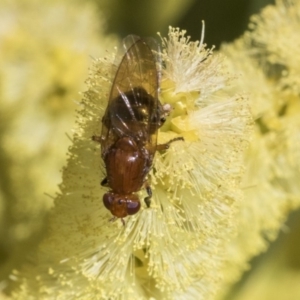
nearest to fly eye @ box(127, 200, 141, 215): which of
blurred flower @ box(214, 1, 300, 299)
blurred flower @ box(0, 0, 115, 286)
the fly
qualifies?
the fly

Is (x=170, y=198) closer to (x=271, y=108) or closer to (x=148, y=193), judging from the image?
(x=148, y=193)

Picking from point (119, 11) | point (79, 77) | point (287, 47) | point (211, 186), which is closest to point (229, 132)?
point (211, 186)

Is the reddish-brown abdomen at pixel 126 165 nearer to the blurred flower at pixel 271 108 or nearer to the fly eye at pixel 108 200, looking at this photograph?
the fly eye at pixel 108 200

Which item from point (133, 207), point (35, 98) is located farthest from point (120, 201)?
point (35, 98)

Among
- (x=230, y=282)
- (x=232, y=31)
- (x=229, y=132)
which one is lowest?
(x=230, y=282)

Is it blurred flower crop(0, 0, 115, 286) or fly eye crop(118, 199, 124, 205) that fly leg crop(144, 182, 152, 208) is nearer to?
fly eye crop(118, 199, 124, 205)

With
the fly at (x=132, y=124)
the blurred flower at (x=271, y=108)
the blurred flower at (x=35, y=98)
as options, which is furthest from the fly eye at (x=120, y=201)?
the blurred flower at (x=35, y=98)

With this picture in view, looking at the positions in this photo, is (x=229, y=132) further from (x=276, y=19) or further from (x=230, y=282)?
(x=230, y=282)
